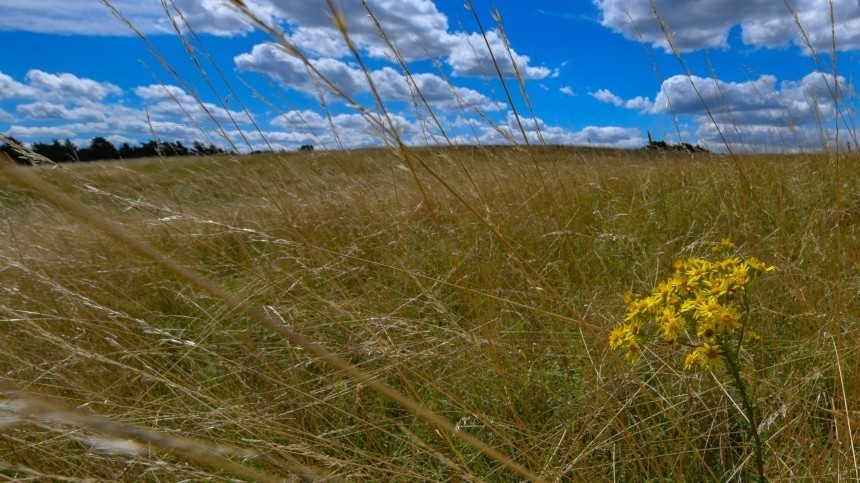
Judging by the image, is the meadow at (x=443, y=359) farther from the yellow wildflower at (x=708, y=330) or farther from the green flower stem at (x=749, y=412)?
the yellow wildflower at (x=708, y=330)

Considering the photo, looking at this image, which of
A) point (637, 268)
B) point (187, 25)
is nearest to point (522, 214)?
point (637, 268)

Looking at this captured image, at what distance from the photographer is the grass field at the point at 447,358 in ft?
4.30

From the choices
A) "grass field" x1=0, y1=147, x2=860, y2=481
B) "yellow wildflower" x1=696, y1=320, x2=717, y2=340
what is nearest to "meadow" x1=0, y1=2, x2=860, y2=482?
"grass field" x1=0, y1=147, x2=860, y2=481

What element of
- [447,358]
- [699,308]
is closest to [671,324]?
[699,308]

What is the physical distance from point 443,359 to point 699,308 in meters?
0.93

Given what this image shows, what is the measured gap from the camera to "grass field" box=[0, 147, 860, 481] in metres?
1.31

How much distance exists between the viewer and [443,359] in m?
1.89

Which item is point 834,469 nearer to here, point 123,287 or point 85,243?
point 123,287

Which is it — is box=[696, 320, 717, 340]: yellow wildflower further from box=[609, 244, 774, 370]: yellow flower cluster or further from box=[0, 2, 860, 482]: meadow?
box=[0, 2, 860, 482]: meadow

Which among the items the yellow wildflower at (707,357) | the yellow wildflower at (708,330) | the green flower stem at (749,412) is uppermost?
the yellow wildflower at (708,330)

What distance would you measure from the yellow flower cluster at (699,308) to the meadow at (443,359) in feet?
0.30

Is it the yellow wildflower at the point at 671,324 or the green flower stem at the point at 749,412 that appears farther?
the yellow wildflower at the point at 671,324

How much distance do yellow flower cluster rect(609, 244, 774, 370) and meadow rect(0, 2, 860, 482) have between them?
0.30 feet

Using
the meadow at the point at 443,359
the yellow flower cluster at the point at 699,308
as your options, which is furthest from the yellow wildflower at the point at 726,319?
the meadow at the point at 443,359
